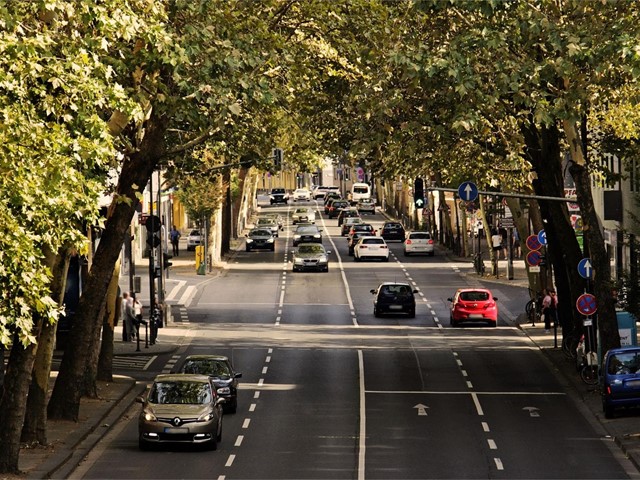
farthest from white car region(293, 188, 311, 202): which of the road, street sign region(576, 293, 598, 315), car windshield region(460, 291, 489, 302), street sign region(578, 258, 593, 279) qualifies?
street sign region(576, 293, 598, 315)

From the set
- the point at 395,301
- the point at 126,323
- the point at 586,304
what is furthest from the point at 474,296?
the point at 586,304

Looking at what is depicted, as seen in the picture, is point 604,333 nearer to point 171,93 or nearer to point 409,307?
point 171,93

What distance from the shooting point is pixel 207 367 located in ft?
120

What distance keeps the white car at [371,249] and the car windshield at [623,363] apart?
176 feet

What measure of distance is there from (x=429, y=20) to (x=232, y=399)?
31.2 feet

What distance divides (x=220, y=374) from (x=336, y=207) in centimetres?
10848

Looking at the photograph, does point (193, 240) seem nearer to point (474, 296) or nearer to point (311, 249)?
point (311, 249)

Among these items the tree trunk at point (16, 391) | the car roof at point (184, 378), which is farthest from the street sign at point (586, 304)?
the tree trunk at point (16, 391)

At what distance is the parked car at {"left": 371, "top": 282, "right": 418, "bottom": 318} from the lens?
2400 inches

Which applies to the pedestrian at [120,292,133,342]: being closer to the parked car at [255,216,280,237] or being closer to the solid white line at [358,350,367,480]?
the solid white line at [358,350,367,480]

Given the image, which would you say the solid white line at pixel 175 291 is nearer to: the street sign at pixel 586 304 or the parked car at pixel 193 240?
the parked car at pixel 193 240

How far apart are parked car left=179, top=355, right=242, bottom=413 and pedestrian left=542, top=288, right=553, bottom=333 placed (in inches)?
813

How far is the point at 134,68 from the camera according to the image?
2777cm

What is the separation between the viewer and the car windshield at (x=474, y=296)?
57688 mm
